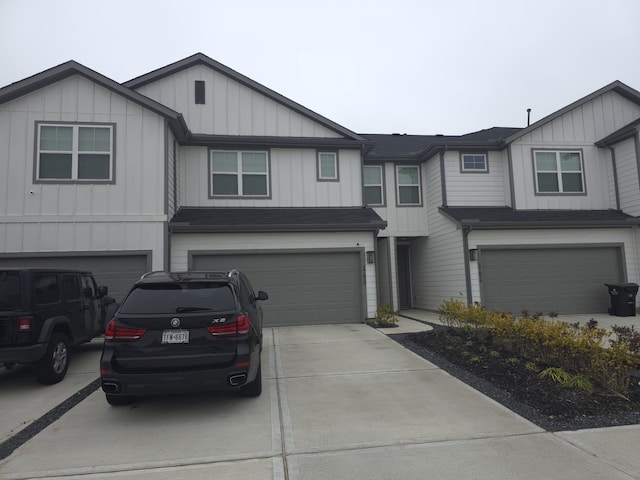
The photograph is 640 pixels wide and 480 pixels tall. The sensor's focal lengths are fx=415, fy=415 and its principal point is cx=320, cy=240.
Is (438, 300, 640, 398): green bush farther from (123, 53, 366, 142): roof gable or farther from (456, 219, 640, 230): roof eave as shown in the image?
(123, 53, 366, 142): roof gable

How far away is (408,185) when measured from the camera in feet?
51.5

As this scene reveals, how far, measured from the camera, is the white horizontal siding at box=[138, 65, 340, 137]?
13406 millimetres

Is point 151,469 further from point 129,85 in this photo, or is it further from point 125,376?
point 129,85

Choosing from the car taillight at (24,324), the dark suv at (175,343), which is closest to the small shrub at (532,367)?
the dark suv at (175,343)

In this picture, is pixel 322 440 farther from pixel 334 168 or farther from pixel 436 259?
pixel 436 259

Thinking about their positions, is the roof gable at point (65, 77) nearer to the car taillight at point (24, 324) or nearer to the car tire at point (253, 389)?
the car taillight at point (24, 324)

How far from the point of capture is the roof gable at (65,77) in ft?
34.7

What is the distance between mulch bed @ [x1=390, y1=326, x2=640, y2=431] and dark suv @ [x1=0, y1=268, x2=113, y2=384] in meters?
5.74

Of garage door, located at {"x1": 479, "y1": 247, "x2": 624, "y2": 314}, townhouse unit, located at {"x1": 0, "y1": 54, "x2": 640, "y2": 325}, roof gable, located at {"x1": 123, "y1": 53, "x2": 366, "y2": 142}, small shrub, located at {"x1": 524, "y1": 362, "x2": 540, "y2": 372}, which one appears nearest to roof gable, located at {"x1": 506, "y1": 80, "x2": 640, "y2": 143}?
townhouse unit, located at {"x1": 0, "y1": 54, "x2": 640, "y2": 325}

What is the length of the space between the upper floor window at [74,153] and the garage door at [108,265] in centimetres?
204

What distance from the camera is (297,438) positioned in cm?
411

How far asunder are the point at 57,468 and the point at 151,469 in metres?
0.85

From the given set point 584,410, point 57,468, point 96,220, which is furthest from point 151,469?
point 96,220

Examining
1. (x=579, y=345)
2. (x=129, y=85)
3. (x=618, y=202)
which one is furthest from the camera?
(x=618, y=202)
